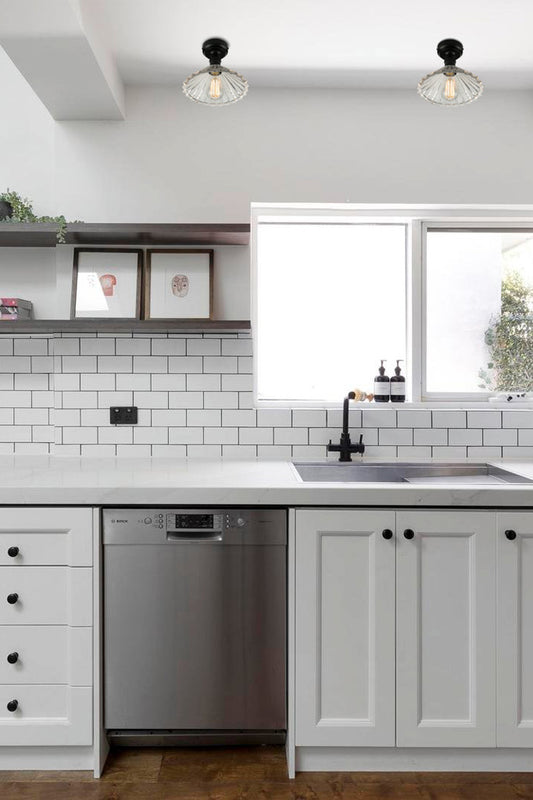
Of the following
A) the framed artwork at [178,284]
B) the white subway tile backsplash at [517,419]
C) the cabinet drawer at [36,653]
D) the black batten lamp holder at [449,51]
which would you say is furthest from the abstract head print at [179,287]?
the white subway tile backsplash at [517,419]

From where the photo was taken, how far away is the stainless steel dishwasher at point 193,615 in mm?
2035

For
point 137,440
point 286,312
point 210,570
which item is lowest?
point 210,570

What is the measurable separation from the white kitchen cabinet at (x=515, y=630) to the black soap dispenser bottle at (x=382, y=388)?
0.94 metres

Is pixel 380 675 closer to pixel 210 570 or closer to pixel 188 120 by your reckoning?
pixel 210 570

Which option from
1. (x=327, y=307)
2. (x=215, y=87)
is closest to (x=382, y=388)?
(x=327, y=307)

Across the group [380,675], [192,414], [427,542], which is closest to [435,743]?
[380,675]

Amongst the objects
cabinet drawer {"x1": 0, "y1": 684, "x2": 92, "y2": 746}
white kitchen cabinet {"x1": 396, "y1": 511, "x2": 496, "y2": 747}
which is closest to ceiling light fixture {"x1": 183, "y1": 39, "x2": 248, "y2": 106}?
white kitchen cabinet {"x1": 396, "y1": 511, "x2": 496, "y2": 747}

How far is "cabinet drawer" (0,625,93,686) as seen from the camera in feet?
6.66

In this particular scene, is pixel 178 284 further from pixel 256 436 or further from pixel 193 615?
pixel 193 615

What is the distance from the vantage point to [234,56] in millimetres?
2521

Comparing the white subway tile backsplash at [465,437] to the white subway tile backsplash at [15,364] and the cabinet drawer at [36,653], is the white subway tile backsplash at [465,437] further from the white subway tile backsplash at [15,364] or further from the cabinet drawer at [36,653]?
the white subway tile backsplash at [15,364]

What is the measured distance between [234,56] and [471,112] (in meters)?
1.09

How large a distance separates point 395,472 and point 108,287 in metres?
1.51

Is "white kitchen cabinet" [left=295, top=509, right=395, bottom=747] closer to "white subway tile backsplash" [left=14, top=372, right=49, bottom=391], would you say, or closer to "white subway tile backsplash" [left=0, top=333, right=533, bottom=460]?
"white subway tile backsplash" [left=0, top=333, right=533, bottom=460]
